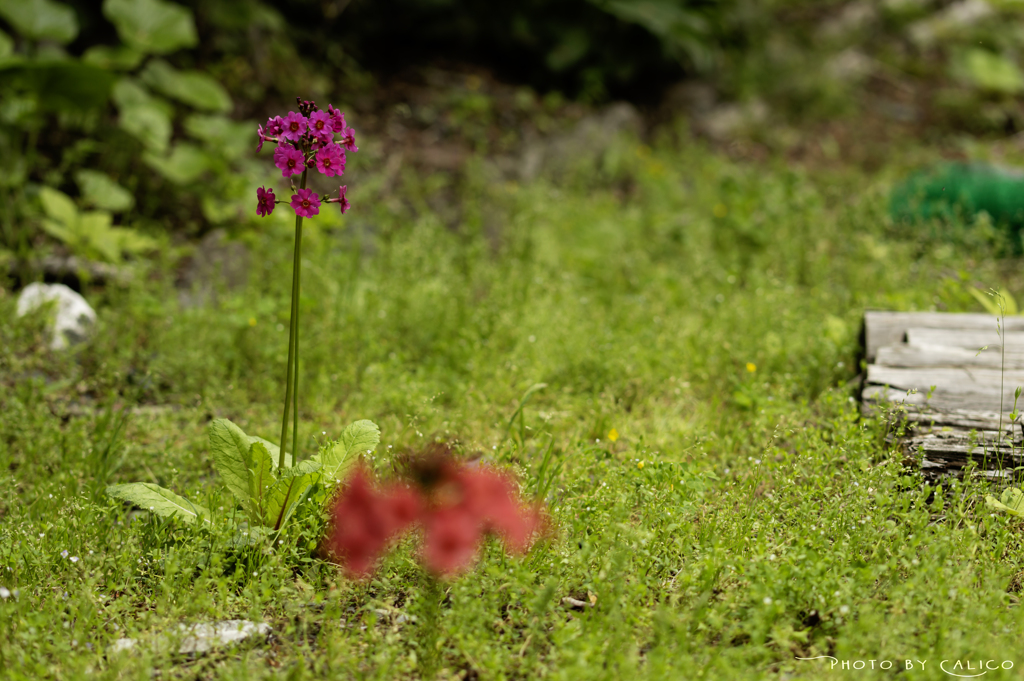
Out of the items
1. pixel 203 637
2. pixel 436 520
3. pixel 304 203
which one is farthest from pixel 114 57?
pixel 436 520

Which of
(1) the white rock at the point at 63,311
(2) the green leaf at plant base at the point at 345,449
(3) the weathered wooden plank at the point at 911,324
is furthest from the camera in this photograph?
(1) the white rock at the point at 63,311

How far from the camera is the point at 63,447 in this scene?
2748 millimetres

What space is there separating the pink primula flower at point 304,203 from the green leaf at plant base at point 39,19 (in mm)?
3306

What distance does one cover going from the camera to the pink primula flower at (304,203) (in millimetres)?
2051

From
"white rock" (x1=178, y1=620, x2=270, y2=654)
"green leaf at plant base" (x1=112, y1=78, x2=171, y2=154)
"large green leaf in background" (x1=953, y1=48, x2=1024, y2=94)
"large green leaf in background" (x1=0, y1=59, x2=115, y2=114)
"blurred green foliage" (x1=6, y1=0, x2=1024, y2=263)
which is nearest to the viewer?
"white rock" (x1=178, y1=620, x2=270, y2=654)

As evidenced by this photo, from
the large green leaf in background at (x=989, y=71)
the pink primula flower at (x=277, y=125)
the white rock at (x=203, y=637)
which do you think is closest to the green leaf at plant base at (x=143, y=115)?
the pink primula flower at (x=277, y=125)

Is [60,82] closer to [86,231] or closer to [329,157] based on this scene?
[86,231]

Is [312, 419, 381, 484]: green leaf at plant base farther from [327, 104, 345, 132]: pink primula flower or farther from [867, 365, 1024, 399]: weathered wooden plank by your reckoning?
[867, 365, 1024, 399]: weathered wooden plank

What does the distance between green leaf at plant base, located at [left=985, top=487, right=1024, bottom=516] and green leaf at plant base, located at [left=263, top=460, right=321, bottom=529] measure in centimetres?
200

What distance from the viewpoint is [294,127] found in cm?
205

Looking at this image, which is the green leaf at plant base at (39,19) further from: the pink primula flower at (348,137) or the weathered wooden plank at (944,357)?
the weathered wooden plank at (944,357)

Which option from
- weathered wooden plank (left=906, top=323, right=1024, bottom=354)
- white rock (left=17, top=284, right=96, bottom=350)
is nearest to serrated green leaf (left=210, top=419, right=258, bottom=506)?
white rock (left=17, top=284, right=96, bottom=350)

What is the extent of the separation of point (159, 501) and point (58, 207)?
261 centimetres

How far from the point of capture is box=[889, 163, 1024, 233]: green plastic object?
4535mm
